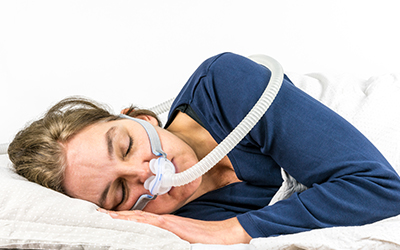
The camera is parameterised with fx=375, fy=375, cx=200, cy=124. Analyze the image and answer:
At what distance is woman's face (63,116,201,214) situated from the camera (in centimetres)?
111

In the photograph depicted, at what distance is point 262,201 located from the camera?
129 cm

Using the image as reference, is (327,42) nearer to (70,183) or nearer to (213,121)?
(213,121)

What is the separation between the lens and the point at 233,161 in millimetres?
1271

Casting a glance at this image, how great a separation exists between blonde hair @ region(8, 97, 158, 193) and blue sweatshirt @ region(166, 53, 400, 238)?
38cm

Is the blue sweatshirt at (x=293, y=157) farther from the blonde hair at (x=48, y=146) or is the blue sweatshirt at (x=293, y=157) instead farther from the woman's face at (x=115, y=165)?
the blonde hair at (x=48, y=146)

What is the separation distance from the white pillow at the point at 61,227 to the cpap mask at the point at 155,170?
0.66 feet

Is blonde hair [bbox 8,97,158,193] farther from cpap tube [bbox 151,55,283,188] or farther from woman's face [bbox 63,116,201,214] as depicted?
cpap tube [bbox 151,55,283,188]

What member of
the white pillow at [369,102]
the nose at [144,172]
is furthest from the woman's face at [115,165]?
the white pillow at [369,102]

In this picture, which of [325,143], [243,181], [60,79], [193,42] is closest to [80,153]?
[243,181]

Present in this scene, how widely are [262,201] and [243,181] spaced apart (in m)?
0.10

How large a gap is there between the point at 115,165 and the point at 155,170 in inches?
4.7

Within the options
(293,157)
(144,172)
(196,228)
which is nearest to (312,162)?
(293,157)

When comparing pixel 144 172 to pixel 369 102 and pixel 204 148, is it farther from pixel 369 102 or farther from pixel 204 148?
pixel 369 102

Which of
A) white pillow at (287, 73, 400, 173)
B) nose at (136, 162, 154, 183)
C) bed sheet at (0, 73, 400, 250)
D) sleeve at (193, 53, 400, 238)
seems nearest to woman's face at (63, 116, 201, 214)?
nose at (136, 162, 154, 183)
